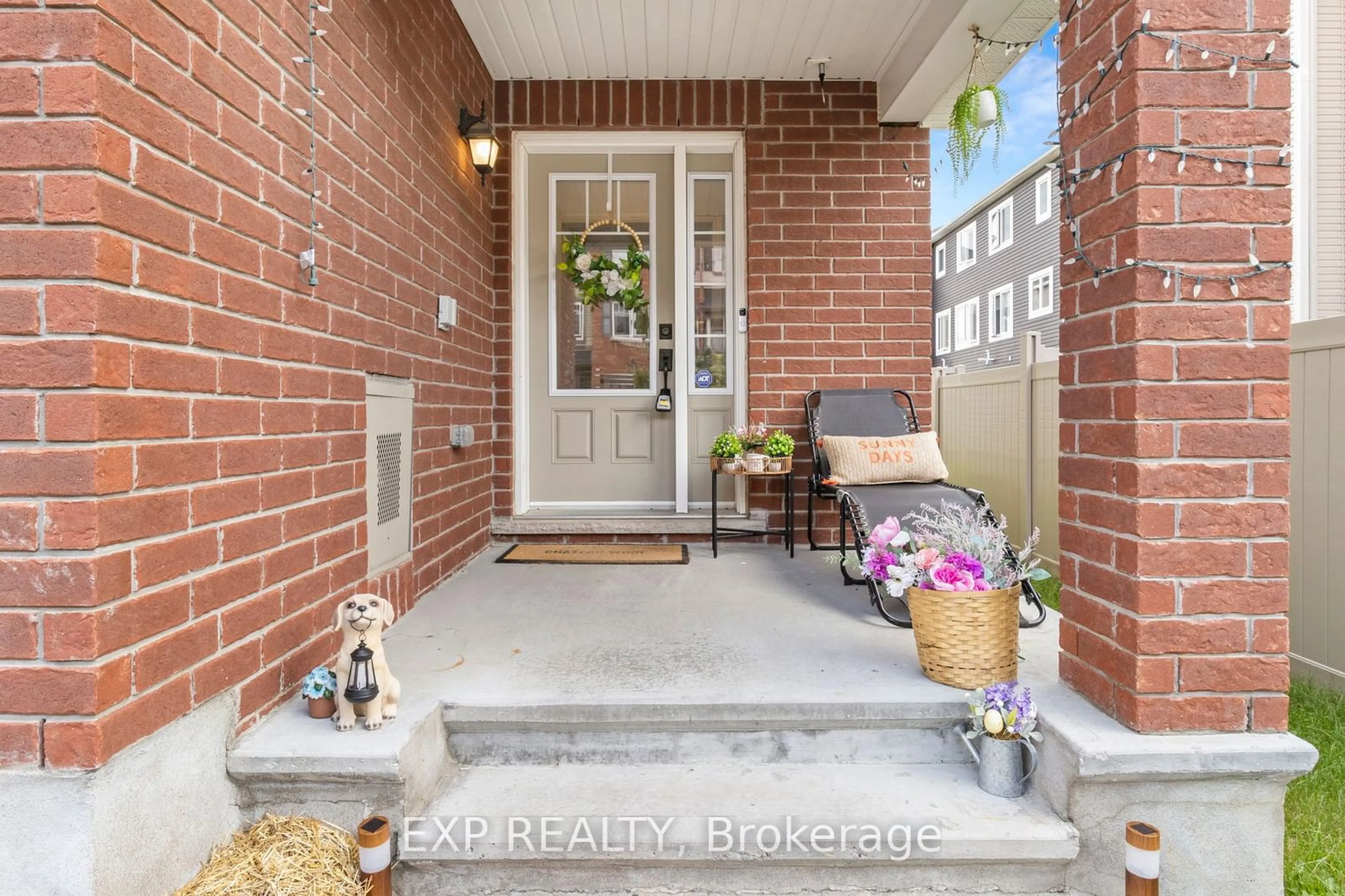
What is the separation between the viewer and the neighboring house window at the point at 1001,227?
13.2 meters

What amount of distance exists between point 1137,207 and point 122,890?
249cm

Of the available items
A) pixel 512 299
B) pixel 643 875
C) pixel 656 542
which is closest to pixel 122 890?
pixel 643 875

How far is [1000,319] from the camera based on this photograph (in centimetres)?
1389

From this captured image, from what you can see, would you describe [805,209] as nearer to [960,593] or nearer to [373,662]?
[960,593]

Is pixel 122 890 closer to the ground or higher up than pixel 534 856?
higher up

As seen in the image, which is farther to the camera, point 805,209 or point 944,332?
point 944,332

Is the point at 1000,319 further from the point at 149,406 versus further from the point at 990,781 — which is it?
the point at 149,406

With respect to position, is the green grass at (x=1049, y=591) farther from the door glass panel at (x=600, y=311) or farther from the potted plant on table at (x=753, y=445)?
the door glass panel at (x=600, y=311)

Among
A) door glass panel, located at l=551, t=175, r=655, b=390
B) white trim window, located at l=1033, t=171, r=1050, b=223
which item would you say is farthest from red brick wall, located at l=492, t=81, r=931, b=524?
white trim window, located at l=1033, t=171, r=1050, b=223

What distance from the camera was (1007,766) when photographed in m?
1.79

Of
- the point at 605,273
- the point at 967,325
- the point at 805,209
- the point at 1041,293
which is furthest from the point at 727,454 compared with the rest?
the point at 967,325

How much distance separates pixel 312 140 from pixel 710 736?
6.60 ft

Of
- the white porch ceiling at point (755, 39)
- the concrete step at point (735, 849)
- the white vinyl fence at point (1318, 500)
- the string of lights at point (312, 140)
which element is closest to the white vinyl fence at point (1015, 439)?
the white vinyl fence at point (1318, 500)

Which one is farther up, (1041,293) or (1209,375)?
(1041,293)
